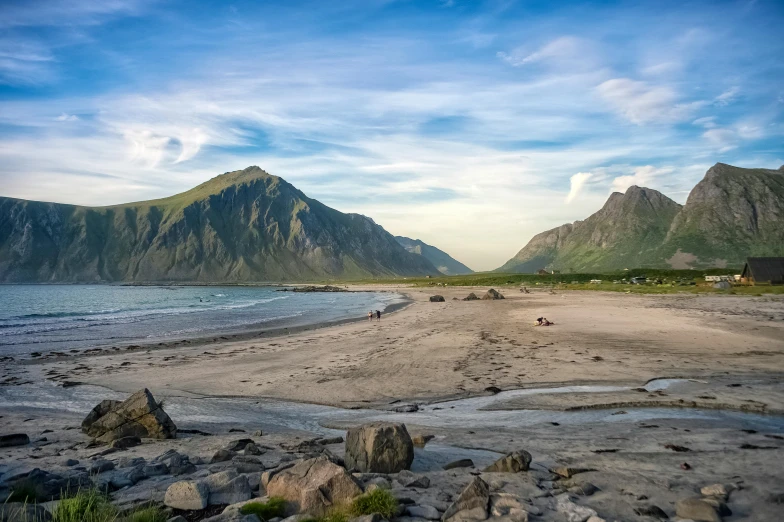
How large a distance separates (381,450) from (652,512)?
4.26 meters

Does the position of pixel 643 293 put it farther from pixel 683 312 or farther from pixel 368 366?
pixel 368 366

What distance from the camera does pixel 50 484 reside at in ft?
25.1

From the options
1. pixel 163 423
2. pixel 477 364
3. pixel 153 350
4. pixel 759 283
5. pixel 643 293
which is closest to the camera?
pixel 163 423

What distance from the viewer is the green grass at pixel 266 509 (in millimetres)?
6542

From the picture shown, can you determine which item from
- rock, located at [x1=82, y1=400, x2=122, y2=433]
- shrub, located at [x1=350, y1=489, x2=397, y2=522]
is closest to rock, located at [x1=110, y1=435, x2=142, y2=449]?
rock, located at [x1=82, y1=400, x2=122, y2=433]

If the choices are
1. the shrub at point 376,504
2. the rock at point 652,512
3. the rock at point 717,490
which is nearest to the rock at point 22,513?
the shrub at point 376,504

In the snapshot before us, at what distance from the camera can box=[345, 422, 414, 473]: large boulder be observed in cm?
834

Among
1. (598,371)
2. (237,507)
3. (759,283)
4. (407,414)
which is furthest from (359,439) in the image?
(759,283)

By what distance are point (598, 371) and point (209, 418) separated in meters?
14.4

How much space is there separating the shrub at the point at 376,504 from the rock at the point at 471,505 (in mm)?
724

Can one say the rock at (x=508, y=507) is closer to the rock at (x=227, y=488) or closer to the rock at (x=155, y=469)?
the rock at (x=227, y=488)

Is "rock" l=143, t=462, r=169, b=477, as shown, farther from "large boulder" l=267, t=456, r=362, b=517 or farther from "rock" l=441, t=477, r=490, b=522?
"rock" l=441, t=477, r=490, b=522

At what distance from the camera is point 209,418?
13.7 meters

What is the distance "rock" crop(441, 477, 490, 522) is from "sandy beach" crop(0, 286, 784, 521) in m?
0.89
